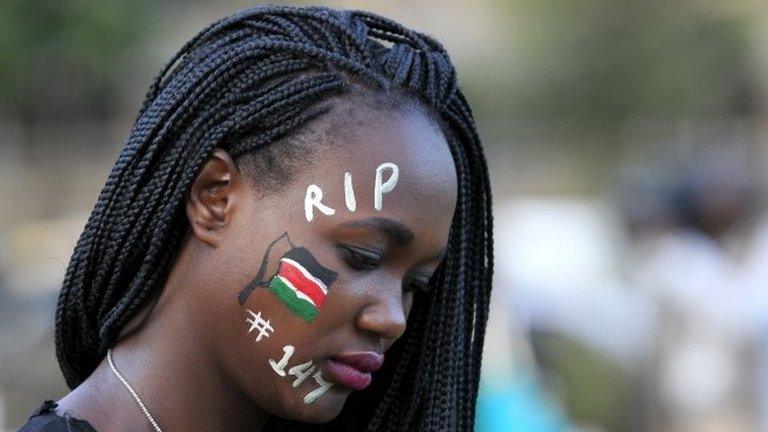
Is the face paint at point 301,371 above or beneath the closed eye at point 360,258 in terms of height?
beneath

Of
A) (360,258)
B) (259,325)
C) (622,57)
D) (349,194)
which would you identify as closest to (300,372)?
(259,325)

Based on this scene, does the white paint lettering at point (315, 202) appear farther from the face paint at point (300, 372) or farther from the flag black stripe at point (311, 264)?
the face paint at point (300, 372)

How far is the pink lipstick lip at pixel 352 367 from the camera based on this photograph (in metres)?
2.66

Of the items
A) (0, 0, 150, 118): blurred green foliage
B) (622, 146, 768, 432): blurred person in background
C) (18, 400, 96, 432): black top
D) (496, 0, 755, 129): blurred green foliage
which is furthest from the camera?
(496, 0, 755, 129): blurred green foliage

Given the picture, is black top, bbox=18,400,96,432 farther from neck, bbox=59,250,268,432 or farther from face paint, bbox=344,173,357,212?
face paint, bbox=344,173,357,212

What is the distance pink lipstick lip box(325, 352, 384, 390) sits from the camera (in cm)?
266

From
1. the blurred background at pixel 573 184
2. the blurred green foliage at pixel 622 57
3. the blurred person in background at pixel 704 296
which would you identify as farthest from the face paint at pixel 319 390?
the blurred green foliage at pixel 622 57

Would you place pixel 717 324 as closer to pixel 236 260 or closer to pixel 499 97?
pixel 236 260

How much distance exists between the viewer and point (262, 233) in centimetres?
265

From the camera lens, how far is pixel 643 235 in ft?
29.6

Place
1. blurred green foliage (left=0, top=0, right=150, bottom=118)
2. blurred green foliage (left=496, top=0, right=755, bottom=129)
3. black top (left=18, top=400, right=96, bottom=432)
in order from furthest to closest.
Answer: blurred green foliage (left=496, top=0, right=755, bottom=129) < blurred green foliage (left=0, top=0, right=150, bottom=118) < black top (left=18, top=400, right=96, bottom=432)

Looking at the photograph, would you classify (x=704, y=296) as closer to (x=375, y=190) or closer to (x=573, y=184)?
(x=375, y=190)

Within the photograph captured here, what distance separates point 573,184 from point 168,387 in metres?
22.3

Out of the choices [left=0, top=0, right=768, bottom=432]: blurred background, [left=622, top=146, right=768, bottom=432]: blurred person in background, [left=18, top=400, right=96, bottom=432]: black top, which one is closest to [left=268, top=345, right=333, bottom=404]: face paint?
[left=18, top=400, right=96, bottom=432]: black top
